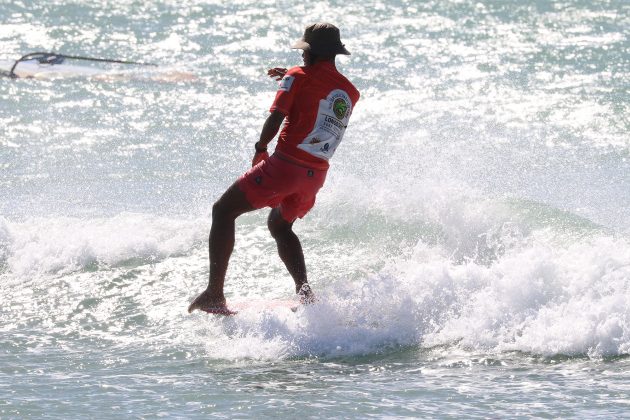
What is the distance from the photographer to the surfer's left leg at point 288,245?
7.30 meters

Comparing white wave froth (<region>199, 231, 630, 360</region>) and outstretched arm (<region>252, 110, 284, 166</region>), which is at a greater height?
outstretched arm (<region>252, 110, 284, 166</region>)

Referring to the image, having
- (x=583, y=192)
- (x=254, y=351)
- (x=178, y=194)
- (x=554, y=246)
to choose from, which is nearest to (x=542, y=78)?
(x=583, y=192)

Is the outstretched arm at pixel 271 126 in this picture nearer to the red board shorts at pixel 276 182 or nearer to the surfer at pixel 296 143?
the surfer at pixel 296 143

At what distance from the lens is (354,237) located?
9.09 metres

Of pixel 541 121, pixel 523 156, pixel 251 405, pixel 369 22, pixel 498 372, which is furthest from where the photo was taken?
pixel 369 22

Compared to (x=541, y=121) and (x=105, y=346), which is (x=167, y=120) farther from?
(x=105, y=346)

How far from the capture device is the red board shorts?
691cm

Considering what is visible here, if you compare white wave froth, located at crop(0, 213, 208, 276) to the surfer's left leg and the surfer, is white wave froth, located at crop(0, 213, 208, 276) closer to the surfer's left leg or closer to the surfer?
the surfer's left leg

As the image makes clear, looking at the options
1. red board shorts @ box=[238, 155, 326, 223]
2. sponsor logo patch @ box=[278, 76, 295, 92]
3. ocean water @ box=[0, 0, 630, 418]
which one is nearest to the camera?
ocean water @ box=[0, 0, 630, 418]

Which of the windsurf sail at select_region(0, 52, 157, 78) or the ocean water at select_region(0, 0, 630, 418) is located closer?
the ocean water at select_region(0, 0, 630, 418)

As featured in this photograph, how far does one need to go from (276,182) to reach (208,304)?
86 cm

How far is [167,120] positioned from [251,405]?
891 centimetres

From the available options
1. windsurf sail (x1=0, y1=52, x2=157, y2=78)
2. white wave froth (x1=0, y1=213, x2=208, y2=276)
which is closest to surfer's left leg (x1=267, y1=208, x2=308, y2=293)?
white wave froth (x1=0, y1=213, x2=208, y2=276)

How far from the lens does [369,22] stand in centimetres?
1838
